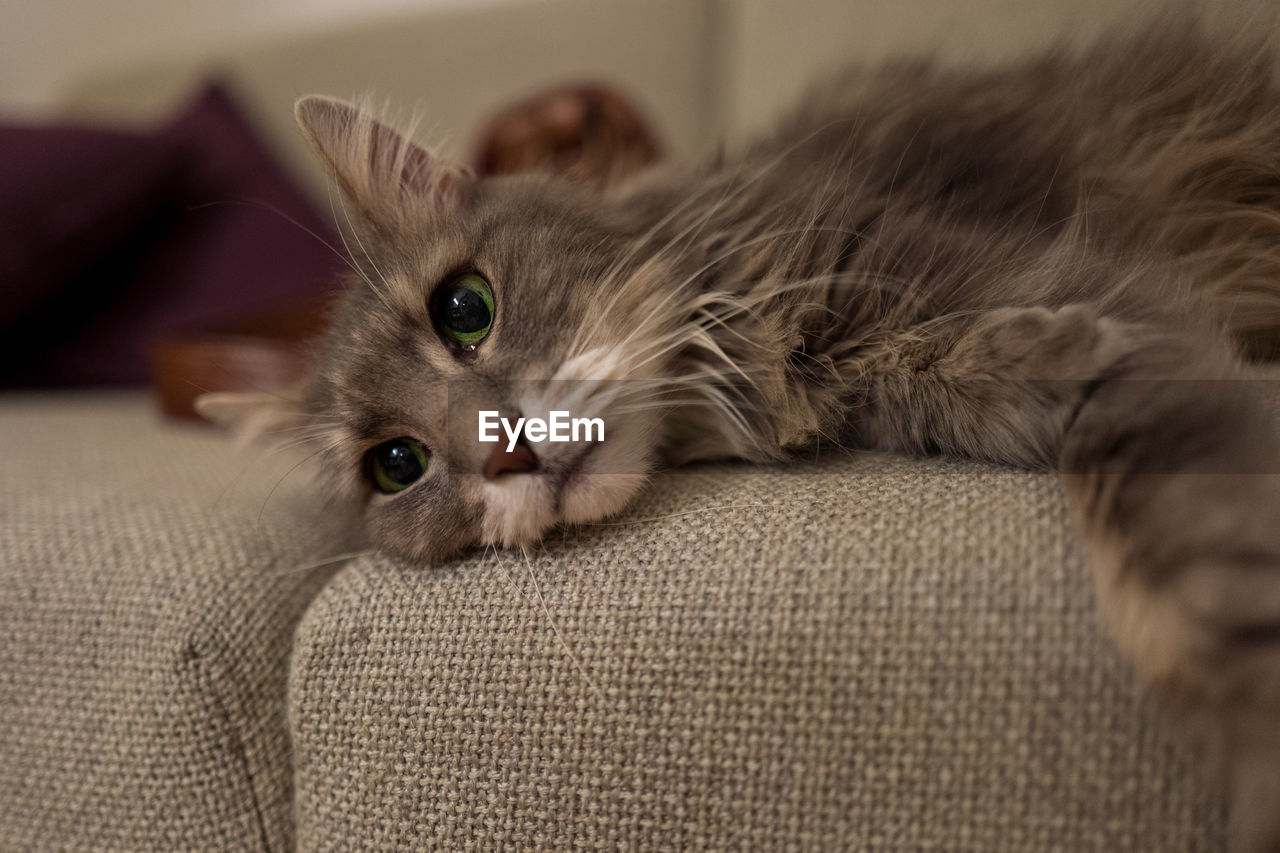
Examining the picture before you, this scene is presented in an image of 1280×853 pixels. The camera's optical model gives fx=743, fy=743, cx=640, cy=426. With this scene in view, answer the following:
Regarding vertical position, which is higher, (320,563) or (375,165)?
(375,165)

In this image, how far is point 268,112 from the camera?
275 centimetres

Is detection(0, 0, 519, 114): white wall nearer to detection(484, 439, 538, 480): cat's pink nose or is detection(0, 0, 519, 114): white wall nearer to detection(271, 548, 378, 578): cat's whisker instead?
detection(271, 548, 378, 578): cat's whisker

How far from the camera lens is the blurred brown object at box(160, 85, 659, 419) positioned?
5.23 ft

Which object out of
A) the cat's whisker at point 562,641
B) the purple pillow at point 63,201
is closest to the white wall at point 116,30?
the purple pillow at point 63,201

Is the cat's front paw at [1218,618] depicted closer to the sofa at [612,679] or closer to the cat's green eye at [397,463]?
the sofa at [612,679]

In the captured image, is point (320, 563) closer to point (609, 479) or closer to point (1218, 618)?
point (609, 479)

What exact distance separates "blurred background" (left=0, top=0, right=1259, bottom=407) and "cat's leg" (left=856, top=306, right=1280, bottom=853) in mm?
677

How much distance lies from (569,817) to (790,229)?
698mm

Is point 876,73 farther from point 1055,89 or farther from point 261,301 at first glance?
point 261,301

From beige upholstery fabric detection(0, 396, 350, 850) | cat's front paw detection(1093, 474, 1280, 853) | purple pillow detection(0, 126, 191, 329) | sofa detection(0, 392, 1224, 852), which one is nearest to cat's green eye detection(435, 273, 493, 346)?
sofa detection(0, 392, 1224, 852)

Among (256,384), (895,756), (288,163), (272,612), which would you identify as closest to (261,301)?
(256,384)

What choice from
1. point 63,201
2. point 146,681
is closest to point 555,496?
point 146,681

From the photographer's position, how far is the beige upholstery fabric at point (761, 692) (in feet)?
1.87

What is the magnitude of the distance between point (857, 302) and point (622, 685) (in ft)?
1.70
